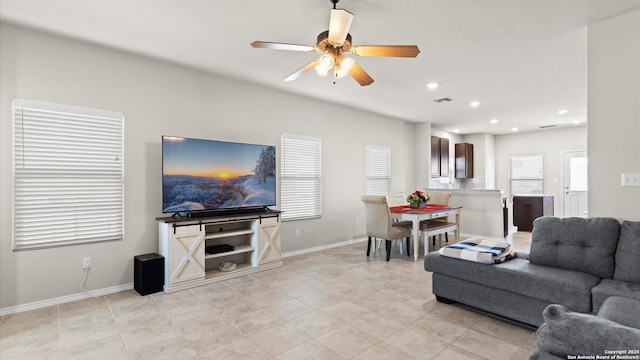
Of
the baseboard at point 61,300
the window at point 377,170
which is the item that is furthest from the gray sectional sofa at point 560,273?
the window at point 377,170

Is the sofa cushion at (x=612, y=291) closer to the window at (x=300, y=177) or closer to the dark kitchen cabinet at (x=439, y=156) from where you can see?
the window at (x=300, y=177)

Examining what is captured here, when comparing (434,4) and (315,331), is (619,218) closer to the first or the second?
(434,4)

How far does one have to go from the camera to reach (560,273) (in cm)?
252

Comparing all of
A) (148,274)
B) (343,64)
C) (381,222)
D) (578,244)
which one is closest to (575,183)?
(381,222)

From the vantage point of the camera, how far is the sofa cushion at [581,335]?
94cm

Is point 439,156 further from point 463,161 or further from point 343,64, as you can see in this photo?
point 343,64

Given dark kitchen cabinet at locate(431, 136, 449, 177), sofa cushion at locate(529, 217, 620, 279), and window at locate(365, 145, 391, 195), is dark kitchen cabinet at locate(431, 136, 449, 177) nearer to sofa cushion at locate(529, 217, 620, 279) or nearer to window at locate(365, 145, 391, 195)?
window at locate(365, 145, 391, 195)

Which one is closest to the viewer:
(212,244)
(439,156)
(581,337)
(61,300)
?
(581,337)

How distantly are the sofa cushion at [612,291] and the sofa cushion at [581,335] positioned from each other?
59.5 inches

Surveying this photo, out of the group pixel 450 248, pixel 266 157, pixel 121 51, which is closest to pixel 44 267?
pixel 121 51

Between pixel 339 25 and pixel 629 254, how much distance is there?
9.18 feet

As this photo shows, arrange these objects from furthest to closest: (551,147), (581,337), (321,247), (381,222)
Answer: (551,147) → (321,247) → (381,222) → (581,337)

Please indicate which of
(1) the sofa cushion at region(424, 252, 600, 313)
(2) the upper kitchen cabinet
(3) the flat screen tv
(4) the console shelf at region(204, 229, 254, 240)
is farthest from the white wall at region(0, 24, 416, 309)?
(2) the upper kitchen cabinet

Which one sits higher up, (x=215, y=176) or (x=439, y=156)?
(x=439, y=156)
